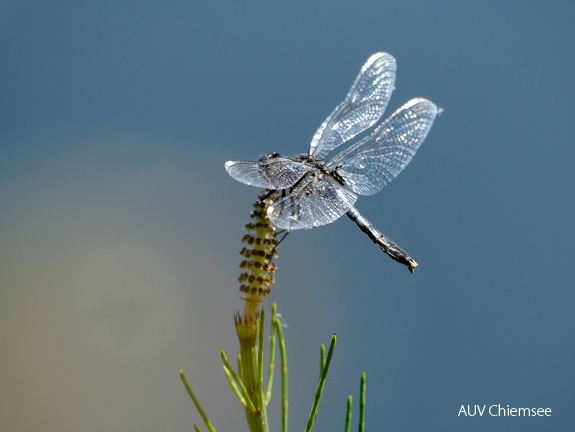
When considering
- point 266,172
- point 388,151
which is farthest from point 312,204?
point 388,151

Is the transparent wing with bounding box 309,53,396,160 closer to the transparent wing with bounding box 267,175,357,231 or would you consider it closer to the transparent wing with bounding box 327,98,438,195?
the transparent wing with bounding box 327,98,438,195

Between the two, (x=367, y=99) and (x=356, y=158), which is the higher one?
(x=367, y=99)

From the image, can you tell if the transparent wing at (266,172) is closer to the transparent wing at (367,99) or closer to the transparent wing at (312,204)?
the transparent wing at (312,204)

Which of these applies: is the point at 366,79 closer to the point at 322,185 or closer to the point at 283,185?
the point at 322,185

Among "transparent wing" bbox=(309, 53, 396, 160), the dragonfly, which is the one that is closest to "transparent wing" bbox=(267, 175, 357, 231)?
the dragonfly

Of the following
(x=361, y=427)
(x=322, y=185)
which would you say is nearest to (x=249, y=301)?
(x=361, y=427)

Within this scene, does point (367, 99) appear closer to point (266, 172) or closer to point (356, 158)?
point (356, 158)

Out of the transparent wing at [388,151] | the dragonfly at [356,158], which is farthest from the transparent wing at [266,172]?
the transparent wing at [388,151]
